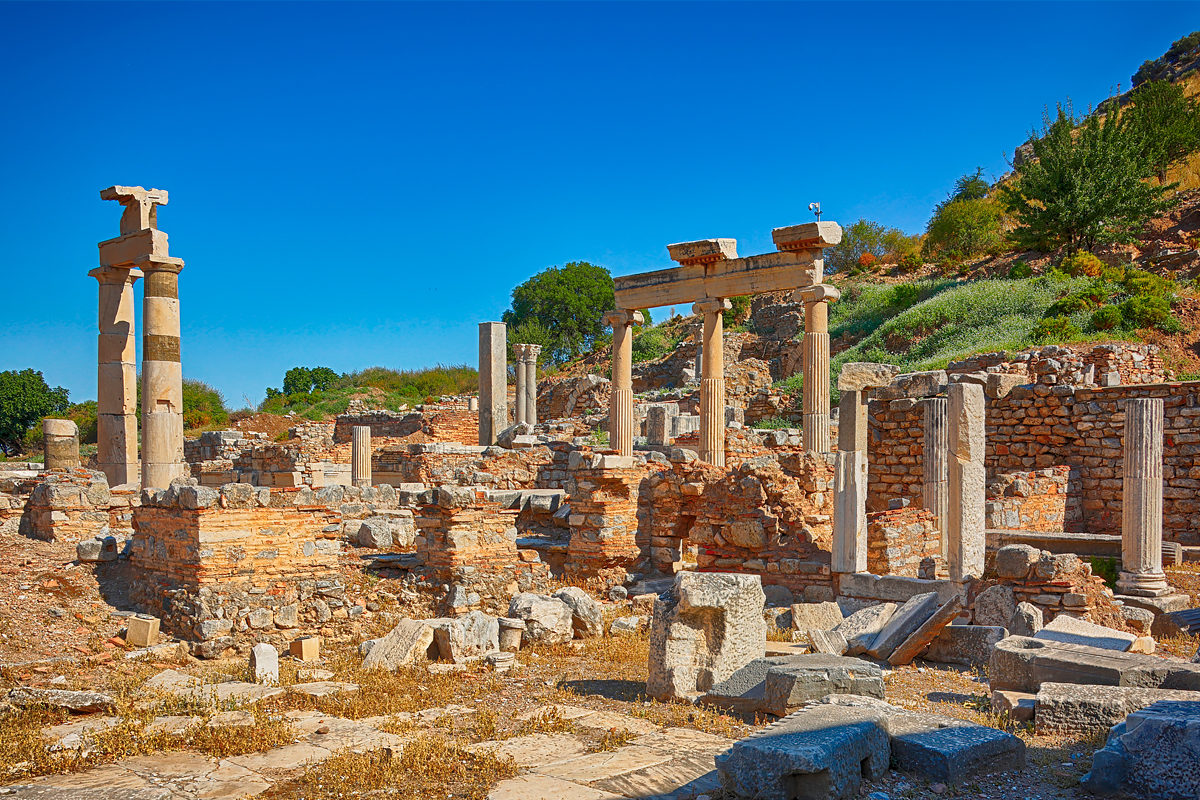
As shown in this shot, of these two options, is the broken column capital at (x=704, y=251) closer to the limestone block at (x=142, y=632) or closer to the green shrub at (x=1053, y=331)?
the green shrub at (x=1053, y=331)

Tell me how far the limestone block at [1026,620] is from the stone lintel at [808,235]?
9.60 m

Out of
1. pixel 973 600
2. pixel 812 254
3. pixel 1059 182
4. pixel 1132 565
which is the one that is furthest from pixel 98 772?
pixel 1059 182

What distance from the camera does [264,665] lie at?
24.9 ft

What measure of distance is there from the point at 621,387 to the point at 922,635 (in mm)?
11806

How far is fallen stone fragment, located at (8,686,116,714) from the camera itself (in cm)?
629

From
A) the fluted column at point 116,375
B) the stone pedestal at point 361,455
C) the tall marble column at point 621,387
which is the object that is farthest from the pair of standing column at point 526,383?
the fluted column at point 116,375

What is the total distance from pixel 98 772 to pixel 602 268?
2434 inches

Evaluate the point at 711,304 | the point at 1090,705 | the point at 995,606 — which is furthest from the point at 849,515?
the point at 711,304

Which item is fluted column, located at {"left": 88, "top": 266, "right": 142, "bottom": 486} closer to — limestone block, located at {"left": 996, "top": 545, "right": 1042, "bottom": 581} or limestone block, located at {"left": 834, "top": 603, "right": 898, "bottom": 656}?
limestone block, located at {"left": 834, "top": 603, "right": 898, "bottom": 656}

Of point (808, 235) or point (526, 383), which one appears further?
point (526, 383)

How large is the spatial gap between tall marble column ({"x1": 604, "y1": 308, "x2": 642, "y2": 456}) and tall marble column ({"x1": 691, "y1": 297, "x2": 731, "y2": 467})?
5.18 feet

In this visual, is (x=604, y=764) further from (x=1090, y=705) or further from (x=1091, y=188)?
(x=1091, y=188)

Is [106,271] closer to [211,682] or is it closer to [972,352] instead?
[211,682]

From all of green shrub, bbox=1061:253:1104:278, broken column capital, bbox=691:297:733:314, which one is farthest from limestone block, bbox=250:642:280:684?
green shrub, bbox=1061:253:1104:278
